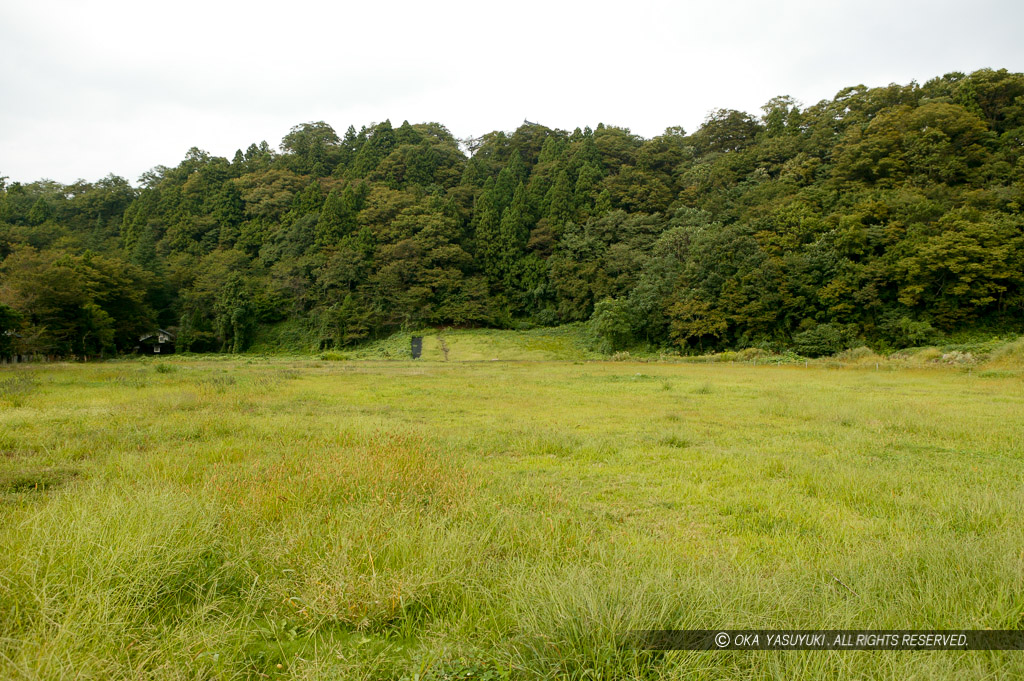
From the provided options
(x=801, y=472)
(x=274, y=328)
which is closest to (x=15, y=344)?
(x=274, y=328)

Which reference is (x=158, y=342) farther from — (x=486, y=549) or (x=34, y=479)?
(x=486, y=549)

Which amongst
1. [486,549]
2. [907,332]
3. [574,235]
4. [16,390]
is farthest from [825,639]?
[574,235]

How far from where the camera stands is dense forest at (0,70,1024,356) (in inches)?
1299

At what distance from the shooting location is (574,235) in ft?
168

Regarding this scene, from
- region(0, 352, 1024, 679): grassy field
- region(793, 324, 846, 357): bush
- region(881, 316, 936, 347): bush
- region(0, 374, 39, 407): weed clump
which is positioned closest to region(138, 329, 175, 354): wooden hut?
region(0, 374, 39, 407): weed clump

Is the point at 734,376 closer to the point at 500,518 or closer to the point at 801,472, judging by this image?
the point at 801,472

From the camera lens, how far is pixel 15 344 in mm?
28516

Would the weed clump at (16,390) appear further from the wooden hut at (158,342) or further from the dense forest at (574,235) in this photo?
the wooden hut at (158,342)

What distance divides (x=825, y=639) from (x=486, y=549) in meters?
2.12

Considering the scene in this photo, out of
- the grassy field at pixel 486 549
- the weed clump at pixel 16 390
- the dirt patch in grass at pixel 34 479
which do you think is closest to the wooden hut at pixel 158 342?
the weed clump at pixel 16 390

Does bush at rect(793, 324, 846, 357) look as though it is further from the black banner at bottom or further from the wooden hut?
the wooden hut

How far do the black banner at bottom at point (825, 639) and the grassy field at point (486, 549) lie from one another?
67mm

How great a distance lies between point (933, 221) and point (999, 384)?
921 inches

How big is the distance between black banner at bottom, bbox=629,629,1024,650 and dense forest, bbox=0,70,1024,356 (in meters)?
36.6
